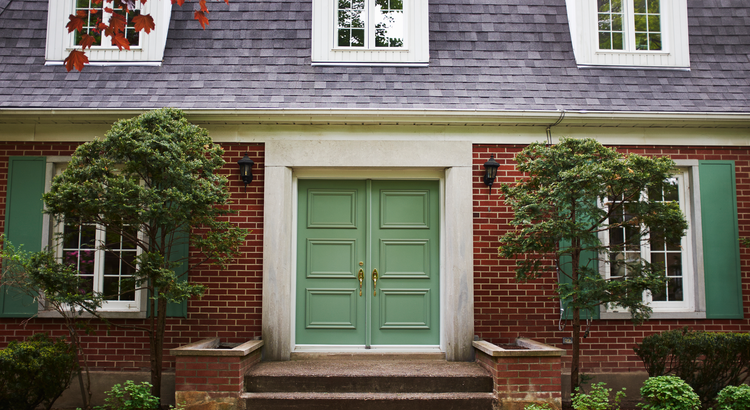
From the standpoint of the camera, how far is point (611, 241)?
6020 millimetres

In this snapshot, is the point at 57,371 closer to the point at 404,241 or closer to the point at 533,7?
the point at 404,241

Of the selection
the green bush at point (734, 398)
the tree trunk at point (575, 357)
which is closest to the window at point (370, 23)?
the tree trunk at point (575, 357)

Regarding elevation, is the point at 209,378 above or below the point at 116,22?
below

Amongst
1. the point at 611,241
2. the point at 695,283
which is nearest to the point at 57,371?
the point at 611,241

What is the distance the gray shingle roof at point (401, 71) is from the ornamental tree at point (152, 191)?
1036 millimetres

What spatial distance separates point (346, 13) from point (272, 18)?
100 cm

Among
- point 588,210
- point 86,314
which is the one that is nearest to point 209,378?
point 86,314

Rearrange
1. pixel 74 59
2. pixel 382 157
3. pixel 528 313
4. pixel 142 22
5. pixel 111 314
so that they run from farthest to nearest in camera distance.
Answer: pixel 382 157 < pixel 528 313 < pixel 111 314 < pixel 142 22 < pixel 74 59

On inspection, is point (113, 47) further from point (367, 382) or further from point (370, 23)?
point (367, 382)

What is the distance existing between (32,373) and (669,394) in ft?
19.6

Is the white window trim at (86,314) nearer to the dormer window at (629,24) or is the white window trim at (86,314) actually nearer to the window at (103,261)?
the window at (103,261)

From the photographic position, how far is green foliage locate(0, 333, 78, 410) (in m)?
4.68

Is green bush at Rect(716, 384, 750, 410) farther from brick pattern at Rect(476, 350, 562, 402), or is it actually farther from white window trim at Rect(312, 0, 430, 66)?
white window trim at Rect(312, 0, 430, 66)

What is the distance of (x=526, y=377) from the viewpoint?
189 inches
